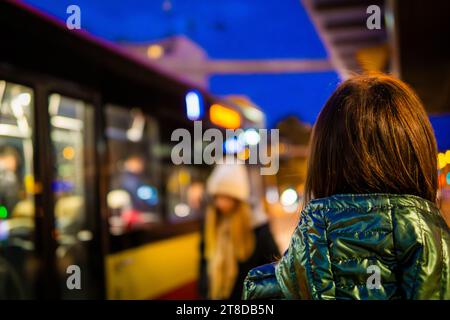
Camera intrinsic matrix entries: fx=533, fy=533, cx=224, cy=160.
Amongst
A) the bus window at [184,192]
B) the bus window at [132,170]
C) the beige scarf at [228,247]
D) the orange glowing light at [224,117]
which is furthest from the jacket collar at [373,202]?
the orange glowing light at [224,117]

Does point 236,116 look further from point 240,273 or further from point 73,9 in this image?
point 73,9

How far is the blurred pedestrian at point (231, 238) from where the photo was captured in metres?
3.89

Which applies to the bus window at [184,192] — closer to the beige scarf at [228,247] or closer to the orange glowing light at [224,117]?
the orange glowing light at [224,117]

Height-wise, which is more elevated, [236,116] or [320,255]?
[236,116]

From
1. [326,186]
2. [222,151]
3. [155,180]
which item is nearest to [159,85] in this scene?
[155,180]

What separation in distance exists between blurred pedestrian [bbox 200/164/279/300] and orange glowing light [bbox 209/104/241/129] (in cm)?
316

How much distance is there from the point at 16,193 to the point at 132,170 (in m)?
1.87

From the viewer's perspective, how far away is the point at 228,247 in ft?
13.0

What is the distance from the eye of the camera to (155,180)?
6.01 meters

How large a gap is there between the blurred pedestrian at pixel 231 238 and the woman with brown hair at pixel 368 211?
240 centimetres

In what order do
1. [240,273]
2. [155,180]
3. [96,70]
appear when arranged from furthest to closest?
[155,180]
[96,70]
[240,273]

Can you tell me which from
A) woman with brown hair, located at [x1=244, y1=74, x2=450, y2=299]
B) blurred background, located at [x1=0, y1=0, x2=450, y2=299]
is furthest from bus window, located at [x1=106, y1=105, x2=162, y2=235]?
woman with brown hair, located at [x1=244, y1=74, x2=450, y2=299]

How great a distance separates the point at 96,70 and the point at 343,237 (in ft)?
13.0

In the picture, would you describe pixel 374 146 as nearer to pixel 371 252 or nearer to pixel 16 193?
pixel 371 252
